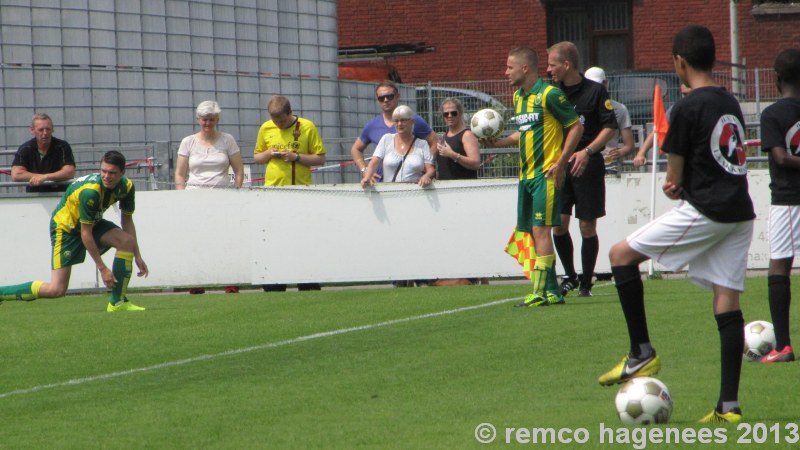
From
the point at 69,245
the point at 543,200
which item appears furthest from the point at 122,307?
the point at 543,200

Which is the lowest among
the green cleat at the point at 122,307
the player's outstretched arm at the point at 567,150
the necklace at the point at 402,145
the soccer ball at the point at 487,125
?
the green cleat at the point at 122,307

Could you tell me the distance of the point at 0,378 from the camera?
27.6ft

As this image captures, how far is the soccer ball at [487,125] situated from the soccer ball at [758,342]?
6026 mm

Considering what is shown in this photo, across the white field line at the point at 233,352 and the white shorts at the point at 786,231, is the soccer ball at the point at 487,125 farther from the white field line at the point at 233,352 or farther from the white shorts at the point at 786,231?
the white shorts at the point at 786,231

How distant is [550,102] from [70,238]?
473 cm

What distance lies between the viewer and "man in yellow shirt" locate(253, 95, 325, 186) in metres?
14.8

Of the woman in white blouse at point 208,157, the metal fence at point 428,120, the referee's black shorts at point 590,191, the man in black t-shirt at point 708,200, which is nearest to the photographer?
the man in black t-shirt at point 708,200

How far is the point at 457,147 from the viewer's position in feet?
47.5

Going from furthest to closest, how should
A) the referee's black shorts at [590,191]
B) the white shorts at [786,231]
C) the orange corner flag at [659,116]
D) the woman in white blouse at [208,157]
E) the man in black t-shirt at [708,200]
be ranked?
the woman in white blouse at [208,157] → the orange corner flag at [659,116] → the referee's black shorts at [590,191] → the white shorts at [786,231] → the man in black t-shirt at [708,200]

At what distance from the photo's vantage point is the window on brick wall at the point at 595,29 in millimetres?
31688

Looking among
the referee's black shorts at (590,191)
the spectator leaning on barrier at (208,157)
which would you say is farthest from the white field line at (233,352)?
the spectator leaning on barrier at (208,157)

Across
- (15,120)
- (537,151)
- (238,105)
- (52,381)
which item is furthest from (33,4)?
(52,381)

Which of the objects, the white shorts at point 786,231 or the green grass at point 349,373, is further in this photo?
the white shorts at point 786,231

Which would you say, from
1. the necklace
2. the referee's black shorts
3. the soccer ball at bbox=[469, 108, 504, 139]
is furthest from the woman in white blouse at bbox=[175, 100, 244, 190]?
the referee's black shorts
